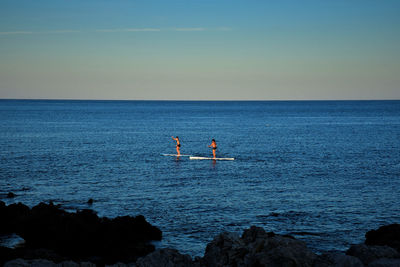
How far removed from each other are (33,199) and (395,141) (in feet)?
203

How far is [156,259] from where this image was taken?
1413cm

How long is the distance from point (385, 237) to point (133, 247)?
12.0m

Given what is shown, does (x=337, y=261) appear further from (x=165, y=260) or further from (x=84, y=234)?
(x=84, y=234)

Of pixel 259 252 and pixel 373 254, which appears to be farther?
pixel 373 254

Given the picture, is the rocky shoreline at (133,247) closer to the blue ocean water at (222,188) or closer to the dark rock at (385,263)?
the dark rock at (385,263)

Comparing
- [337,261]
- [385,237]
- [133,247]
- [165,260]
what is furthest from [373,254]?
[133,247]

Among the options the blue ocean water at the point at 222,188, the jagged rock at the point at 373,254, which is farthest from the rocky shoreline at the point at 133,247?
the blue ocean water at the point at 222,188

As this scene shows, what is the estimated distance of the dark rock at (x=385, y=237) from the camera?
64.3 ft

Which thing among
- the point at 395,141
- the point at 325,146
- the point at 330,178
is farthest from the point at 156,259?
the point at 395,141

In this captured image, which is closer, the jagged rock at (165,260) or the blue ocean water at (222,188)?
the jagged rock at (165,260)

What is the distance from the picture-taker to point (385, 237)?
66.6 ft

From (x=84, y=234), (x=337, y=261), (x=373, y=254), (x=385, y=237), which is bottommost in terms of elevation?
(x=84, y=234)

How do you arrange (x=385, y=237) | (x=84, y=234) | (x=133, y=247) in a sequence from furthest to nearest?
(x=84, y=234)
(x=133, y=247)
(x=385, y=237)

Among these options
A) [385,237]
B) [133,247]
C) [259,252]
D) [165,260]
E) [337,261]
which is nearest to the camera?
[337,261]
